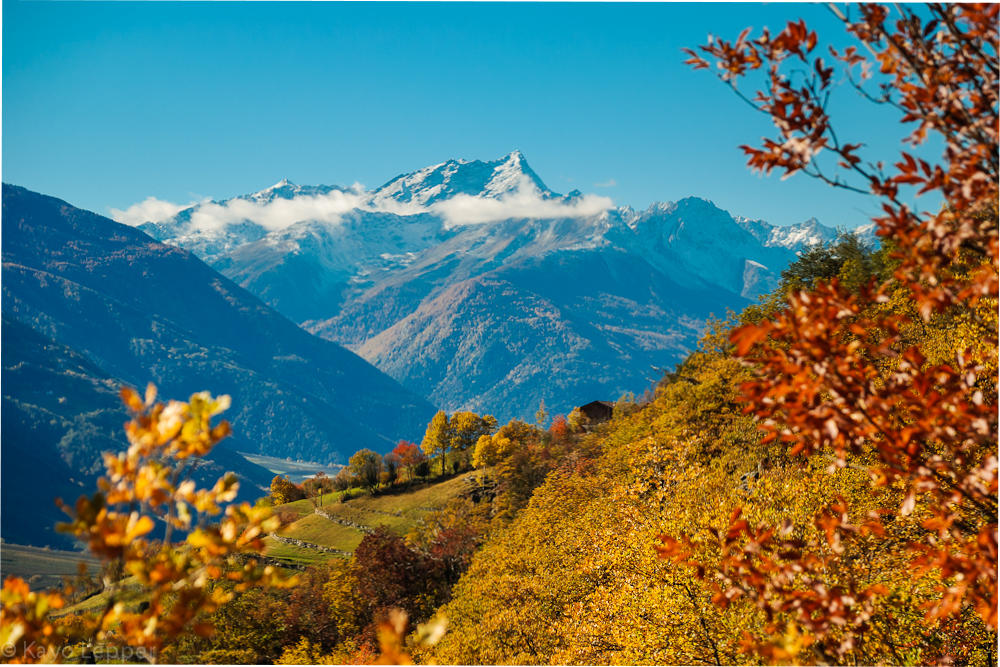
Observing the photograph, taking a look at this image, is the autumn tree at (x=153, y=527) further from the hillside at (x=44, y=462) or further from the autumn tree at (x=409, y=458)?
the hillside at (x=44, y=462)

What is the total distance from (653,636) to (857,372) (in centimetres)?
744

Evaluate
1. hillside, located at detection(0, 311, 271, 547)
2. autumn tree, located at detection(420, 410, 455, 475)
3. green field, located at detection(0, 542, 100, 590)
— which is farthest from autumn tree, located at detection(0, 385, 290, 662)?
hillside, located at detection(0, 311, 271, 547)

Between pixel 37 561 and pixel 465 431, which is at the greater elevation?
pixel 465 431

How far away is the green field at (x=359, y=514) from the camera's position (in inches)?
2089

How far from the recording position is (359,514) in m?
60.3

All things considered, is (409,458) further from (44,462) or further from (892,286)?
(44,462)

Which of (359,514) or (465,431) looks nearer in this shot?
(359,514)

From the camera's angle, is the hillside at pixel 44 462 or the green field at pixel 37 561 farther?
the hillside at pixel 44 462

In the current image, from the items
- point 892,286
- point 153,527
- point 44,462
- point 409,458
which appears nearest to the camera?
point 153,527

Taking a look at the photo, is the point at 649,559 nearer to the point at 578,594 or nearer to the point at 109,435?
the point at 578,594

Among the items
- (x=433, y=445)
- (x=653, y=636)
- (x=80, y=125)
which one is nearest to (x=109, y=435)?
(x=433, y=445)

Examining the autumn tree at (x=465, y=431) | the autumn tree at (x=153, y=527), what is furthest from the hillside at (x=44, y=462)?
the autumn tree at (x=153, y=527)

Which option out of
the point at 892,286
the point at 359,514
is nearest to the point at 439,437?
the point at 359,514

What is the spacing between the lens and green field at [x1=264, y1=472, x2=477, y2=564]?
53062 millimetres
